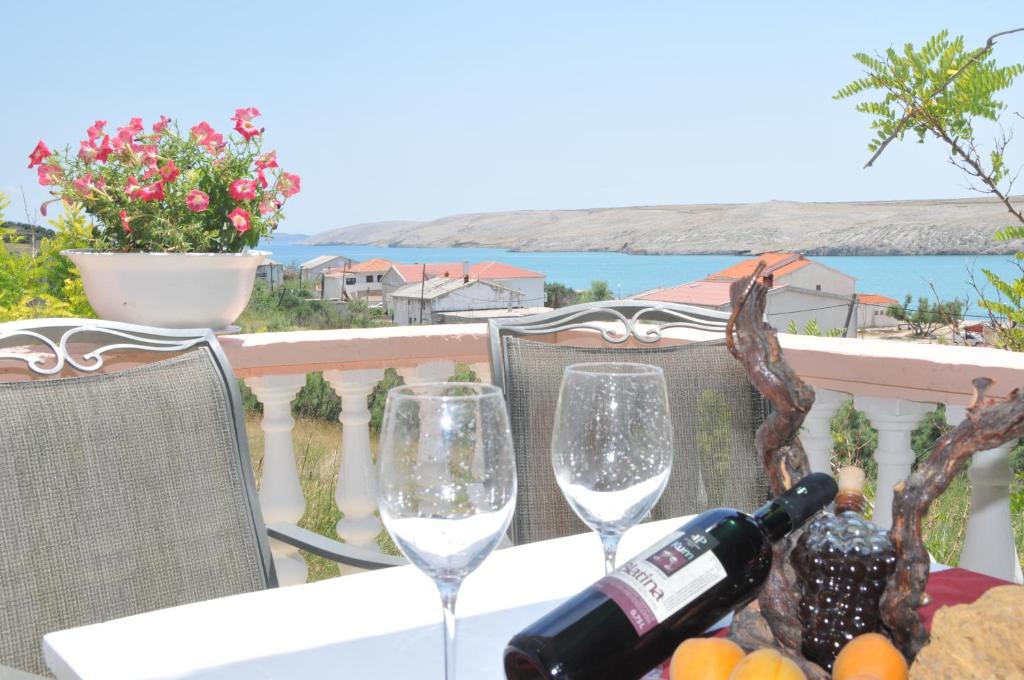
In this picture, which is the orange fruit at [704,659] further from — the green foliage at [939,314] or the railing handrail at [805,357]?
the green foliage at [939,314]

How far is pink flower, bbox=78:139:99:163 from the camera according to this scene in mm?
2031

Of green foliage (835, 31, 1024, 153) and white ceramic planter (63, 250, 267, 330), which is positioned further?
green foliage (835, 31, 1024, 153)

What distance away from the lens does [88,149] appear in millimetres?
2029

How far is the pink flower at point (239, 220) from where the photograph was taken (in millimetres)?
2023

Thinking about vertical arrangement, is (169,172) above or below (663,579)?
above

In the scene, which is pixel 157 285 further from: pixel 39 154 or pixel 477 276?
pixel 477 276

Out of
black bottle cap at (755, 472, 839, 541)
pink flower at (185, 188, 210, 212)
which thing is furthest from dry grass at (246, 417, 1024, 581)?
black bottle cap at (755, 472, 839, 541)

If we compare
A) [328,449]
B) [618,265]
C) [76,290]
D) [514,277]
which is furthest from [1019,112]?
[618,265]

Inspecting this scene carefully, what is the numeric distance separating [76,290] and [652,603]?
2.33 meters

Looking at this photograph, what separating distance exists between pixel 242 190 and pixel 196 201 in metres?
0.13

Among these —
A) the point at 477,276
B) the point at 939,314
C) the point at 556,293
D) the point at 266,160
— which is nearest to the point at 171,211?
the point at 266,160

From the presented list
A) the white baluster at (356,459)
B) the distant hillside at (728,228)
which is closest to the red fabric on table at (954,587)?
the white baluster at (356,459)

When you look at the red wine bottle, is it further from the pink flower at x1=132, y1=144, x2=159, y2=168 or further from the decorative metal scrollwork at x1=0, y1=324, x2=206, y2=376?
the pink flower at x1=132, y1=144, x2=159, y2=168

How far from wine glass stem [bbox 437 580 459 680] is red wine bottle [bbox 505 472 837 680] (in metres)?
0.04
